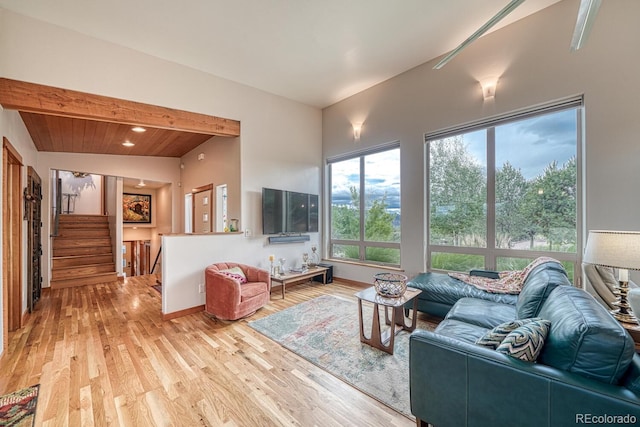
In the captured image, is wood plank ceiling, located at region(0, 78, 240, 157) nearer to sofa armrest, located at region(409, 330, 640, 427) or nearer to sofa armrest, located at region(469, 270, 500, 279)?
sofa armrest, located at region(409, 330, 640, 427)

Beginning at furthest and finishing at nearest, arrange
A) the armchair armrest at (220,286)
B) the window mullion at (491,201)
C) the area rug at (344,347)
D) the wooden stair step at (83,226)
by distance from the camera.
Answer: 1. the wooden stair step at (83,226)
2. the window mullion at (491,201)
3. the armchair armrest at (220,286)
4. the area rug at (344,347)

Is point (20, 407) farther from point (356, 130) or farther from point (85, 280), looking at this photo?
point (356, 130)

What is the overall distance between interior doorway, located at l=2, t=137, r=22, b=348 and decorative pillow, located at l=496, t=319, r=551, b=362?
4584mm

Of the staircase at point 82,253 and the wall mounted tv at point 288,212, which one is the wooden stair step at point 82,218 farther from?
the wall mounted tv at point 288,212

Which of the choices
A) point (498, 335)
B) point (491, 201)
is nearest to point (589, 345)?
point (498, 335)

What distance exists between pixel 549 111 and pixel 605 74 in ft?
1.80

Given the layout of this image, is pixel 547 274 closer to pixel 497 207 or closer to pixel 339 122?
pixel 497 207

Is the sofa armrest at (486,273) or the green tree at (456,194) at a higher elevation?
the green tree at (456,194)

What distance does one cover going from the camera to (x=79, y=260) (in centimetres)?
585

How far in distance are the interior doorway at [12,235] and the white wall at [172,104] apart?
3.30 ft

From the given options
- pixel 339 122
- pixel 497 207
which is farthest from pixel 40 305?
pixel 497 207

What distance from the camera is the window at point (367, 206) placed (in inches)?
191

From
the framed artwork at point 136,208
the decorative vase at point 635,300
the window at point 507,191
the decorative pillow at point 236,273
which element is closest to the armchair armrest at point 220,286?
the decorative pillow at point 236,273

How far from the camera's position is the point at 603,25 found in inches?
114
